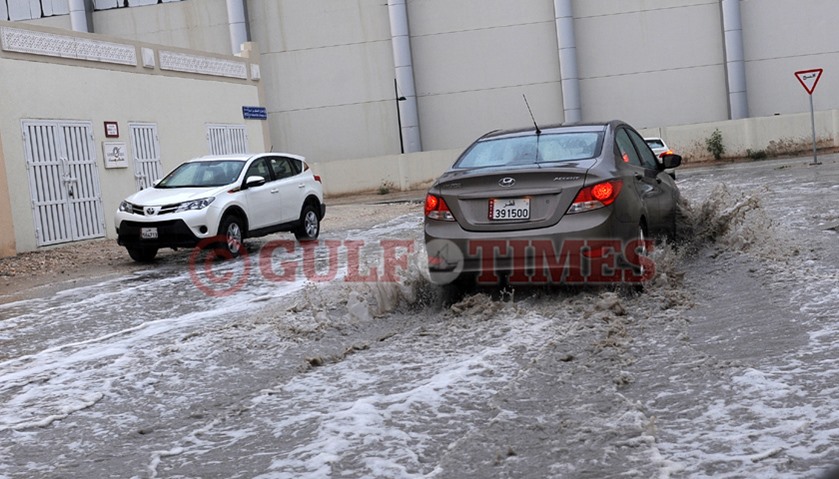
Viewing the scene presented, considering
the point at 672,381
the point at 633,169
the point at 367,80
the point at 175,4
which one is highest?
the point at 175,4

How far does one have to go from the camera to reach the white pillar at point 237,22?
40250 mm

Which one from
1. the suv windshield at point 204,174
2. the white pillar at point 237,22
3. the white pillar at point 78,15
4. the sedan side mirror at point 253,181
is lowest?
the sedan side mirror at point 253,181

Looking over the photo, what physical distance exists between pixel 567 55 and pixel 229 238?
84.8ft

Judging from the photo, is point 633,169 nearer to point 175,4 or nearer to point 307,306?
point 307,306

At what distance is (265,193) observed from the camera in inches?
668

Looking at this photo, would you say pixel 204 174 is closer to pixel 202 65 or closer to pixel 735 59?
pixel 202 65

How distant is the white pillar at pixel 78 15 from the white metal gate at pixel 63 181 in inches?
861

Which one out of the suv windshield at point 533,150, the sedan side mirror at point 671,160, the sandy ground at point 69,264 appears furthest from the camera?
the sandy ground at point 69,264

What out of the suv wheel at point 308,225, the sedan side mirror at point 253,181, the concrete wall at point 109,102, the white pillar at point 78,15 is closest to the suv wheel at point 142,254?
the sedan side mirror at point 253,181

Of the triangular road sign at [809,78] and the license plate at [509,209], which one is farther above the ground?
the triangular road sign at [809,78]

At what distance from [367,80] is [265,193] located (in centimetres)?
2493

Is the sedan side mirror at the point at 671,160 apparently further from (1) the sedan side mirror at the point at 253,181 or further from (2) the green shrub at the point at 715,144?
(2) the green shrub at the point at 715,144

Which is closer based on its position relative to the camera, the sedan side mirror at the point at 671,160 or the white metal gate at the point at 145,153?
Answer: the sedan side mirror at the point at 671,160

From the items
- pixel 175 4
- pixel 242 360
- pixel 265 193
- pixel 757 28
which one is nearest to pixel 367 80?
pixel 175 4
